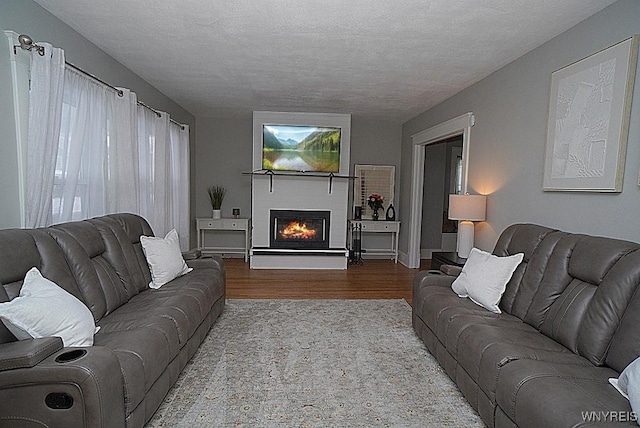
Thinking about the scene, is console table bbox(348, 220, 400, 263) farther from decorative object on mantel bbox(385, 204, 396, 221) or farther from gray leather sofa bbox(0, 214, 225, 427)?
gray leather sofa bbox(0, 214, 225, 427)

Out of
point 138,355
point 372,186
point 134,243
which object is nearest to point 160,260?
point 134,243

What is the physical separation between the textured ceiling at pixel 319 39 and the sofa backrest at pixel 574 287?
1.55 meters

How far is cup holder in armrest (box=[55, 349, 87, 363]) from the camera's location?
1517 mm

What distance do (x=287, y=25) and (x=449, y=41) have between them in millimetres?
1296

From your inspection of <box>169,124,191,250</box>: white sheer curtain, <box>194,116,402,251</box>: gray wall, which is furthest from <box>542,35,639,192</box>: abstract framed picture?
<box>169,124,191,250</box>: white sheer curtain

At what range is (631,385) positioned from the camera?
4.63 ft

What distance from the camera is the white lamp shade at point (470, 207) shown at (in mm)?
3801

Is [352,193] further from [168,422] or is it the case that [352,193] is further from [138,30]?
[168,422]

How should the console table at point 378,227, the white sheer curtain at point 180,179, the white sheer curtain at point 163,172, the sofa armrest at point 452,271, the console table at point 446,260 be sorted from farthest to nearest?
1. the console table at point 378,227
2. the white sheer curtain at point 180,179
3. the white sheer curtain at point 163,172
4. the console table at point 446,260
5. the sofa armrest at point 452,271

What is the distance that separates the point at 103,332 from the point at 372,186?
5.33 meters

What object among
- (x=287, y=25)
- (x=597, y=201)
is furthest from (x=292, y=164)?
(x=597, y=201)

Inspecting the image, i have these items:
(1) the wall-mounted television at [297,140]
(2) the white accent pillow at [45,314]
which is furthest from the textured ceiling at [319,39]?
(2) the white accent pillow at [45,314]

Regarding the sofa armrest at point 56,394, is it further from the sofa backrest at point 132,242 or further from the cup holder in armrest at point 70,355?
the sofa backrest at point 132,242

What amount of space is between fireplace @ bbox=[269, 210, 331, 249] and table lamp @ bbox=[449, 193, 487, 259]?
8.64 ft
